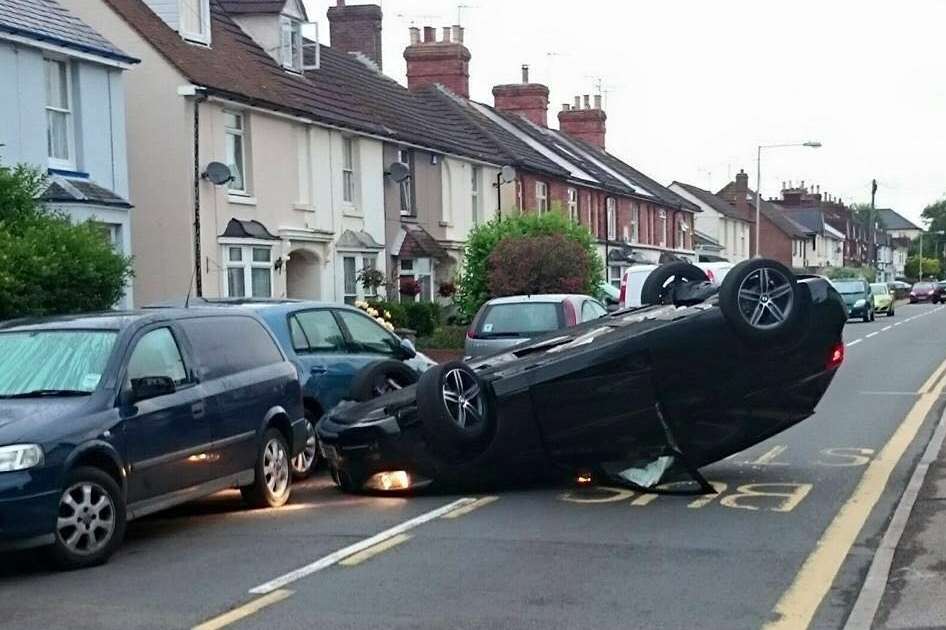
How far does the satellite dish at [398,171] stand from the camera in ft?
104

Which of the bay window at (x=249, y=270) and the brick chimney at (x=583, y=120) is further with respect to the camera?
the brick chimney at (x=583, y=120)

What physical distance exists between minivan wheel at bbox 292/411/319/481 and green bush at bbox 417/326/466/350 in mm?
14847

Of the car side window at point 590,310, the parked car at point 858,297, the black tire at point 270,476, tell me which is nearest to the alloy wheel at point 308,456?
the black tire at point 270,476

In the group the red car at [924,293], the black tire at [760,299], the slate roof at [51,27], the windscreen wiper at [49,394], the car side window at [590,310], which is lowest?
the red car at [924,293]

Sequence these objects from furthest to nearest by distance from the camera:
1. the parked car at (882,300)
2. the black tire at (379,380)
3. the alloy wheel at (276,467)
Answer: the parked car at (882,300) < the black tire at (379,380) < the alloy wheel at (276,467)

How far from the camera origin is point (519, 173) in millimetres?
41469

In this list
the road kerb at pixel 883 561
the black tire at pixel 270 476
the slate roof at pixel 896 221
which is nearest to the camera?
the road kerb at pixel 883 561

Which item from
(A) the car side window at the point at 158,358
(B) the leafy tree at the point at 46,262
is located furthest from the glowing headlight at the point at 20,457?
(B) the leafy tree at the point at 46,262

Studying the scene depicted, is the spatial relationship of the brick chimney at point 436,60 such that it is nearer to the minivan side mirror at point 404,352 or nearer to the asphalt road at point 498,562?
the minivan side mirror at point 404,352

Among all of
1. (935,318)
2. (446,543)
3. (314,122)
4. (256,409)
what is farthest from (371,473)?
(935,318)

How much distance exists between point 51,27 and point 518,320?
362 inches

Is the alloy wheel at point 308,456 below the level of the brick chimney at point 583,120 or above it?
below

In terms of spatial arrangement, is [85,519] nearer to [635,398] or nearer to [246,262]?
[635,398]

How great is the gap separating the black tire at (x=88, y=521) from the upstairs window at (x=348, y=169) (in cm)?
2168
